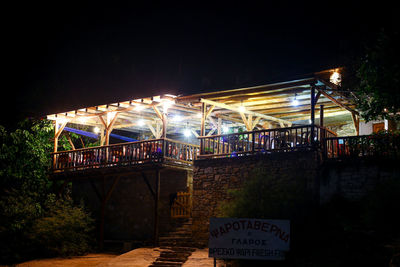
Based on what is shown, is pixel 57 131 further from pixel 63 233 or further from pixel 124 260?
pixel 124 260

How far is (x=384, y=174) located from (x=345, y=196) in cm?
128

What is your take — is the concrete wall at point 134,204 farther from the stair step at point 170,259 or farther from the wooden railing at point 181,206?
the stair step at point 170,259

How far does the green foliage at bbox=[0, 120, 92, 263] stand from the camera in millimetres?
18562

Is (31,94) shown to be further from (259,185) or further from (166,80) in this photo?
(259,185)

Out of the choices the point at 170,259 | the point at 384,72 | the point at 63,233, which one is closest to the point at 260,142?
the point at 170,259

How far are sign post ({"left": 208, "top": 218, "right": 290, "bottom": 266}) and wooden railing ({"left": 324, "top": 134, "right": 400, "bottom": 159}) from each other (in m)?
4.54

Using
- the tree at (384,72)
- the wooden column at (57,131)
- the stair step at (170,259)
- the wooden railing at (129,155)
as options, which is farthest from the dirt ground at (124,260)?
the tree at (384,72)

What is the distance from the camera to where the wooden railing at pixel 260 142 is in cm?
1489

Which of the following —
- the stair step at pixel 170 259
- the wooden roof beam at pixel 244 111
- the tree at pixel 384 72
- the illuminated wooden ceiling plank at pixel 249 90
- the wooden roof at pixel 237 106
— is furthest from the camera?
the wooden roof beam at pixel 244 111

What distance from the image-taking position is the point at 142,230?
64.8 ft

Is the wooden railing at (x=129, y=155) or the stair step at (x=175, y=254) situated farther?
the wooden railing at (x=129, y=155)

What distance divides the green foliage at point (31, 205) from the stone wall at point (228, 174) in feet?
17.7

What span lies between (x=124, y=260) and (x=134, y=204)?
5.05 meters

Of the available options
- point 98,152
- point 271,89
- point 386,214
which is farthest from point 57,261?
point 386,214
